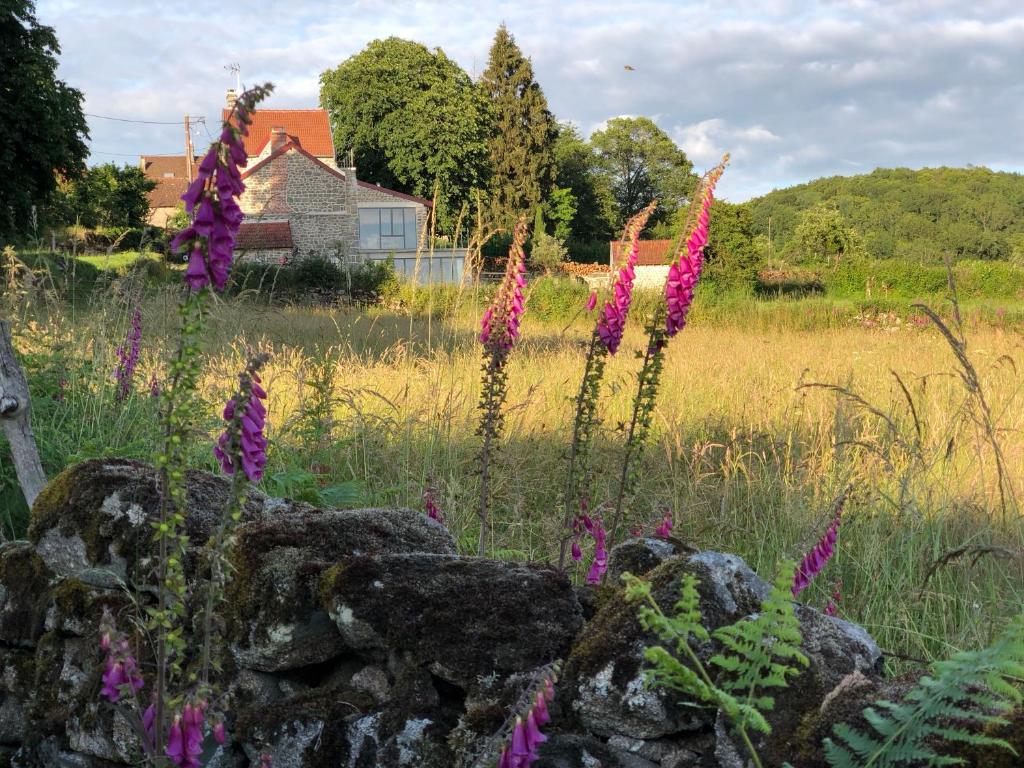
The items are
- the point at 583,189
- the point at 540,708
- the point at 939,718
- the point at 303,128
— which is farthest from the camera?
the point at 583,189

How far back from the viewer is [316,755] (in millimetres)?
2170

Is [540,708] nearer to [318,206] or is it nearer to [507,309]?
[507,309]

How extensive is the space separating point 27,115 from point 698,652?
1427 inches

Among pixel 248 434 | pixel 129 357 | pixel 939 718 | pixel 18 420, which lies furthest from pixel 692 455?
pixel 248 434

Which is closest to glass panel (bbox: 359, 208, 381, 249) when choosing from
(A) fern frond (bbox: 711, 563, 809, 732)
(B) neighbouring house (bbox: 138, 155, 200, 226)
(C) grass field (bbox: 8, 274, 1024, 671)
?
(B) neighbouring house (bbox: 138, 155, 200, 226)

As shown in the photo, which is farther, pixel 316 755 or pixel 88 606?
pixel 88 606

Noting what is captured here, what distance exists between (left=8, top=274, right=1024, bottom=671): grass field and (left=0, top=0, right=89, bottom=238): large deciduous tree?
28.4m

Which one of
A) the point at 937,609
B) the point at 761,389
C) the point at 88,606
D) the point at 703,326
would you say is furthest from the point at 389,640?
the point at 703,326

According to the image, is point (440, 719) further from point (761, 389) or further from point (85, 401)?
point (761, 389)

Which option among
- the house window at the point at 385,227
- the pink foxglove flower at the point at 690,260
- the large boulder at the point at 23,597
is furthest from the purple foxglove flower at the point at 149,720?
the house window at the point at 385,227

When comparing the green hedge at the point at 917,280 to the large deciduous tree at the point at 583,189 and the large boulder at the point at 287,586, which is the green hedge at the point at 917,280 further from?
the large deciduous tree at the point at 583,189

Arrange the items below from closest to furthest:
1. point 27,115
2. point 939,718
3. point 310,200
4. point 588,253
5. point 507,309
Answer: point 939,718
point 507,309
point 27,115
point 310,200
point 588,253

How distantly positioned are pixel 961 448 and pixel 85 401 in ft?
19.1

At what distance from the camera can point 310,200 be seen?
171 ft
